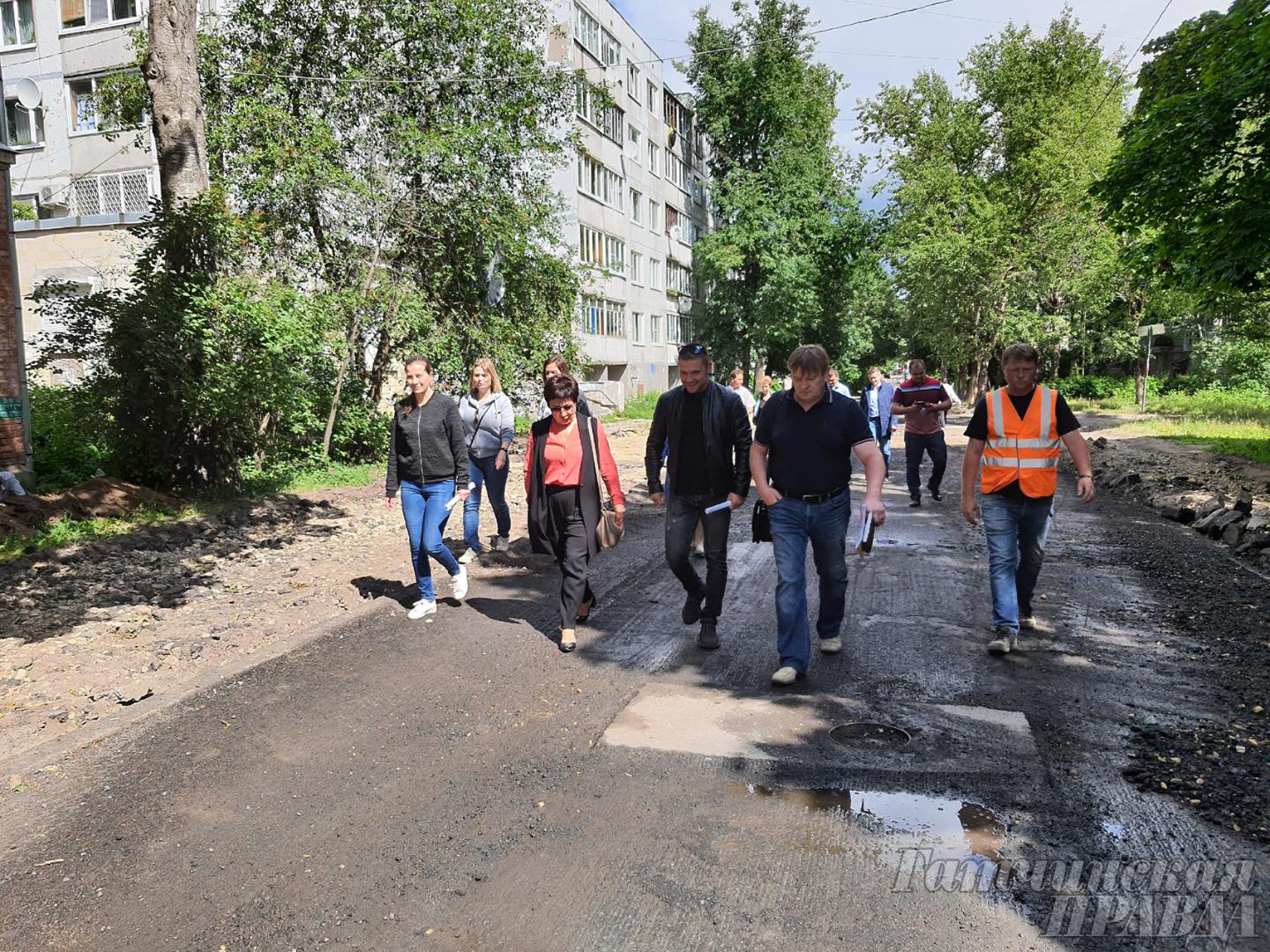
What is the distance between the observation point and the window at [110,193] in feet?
86.5

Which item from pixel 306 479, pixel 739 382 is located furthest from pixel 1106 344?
pixel 306 479

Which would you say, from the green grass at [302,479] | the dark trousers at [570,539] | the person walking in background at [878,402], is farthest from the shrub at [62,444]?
the person walking in background at [878,402]

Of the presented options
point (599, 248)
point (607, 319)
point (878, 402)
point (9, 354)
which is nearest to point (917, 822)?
point (878, 402)

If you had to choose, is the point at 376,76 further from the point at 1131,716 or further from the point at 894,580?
the point at 1131,716

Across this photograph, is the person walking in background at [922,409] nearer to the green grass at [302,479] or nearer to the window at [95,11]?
the green grass at [302,479]

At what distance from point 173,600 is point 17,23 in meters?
28.8

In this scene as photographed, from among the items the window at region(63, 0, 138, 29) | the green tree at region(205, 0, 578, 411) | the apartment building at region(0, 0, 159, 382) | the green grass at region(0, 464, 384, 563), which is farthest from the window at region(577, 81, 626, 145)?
the window at region(63, 0, 138, 29)

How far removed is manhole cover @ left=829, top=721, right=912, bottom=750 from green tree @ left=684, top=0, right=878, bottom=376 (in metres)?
42.3

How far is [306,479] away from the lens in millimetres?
14312

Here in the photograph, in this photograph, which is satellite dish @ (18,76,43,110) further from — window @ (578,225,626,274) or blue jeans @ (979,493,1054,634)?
blue jeans @ (979,493,1054,634)

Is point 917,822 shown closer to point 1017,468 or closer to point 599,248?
point 1017,468

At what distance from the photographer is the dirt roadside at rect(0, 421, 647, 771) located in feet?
17.5

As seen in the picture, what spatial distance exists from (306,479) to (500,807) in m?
11.6

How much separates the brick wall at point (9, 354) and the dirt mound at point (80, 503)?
2.58 meters
